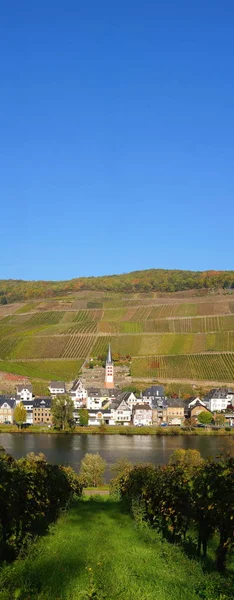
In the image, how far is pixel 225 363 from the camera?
293ft

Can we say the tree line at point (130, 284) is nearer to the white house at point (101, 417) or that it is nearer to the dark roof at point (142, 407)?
the dark roof at point (142, 407)

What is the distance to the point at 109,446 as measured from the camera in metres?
54.7

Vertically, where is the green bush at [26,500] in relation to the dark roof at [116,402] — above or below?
below

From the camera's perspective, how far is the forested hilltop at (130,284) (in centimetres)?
15940

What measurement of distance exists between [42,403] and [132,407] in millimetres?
11952

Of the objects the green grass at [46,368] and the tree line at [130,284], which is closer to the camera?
the green grass at [46,368]

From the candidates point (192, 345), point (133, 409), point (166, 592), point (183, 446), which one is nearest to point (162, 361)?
point (192, 345)

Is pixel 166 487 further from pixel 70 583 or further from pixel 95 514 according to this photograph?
pixel 70 583

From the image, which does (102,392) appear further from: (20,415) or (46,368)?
(20,415)

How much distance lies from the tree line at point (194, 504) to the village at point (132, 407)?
50.3 meters

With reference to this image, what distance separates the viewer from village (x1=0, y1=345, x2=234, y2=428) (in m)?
73.4

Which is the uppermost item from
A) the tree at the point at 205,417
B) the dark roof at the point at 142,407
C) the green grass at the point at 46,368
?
the green grass at the point at 46,368

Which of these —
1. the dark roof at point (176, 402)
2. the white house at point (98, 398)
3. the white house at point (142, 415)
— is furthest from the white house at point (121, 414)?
the dark roof at point (176, 402)

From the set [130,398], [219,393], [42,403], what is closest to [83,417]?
[42,403]
